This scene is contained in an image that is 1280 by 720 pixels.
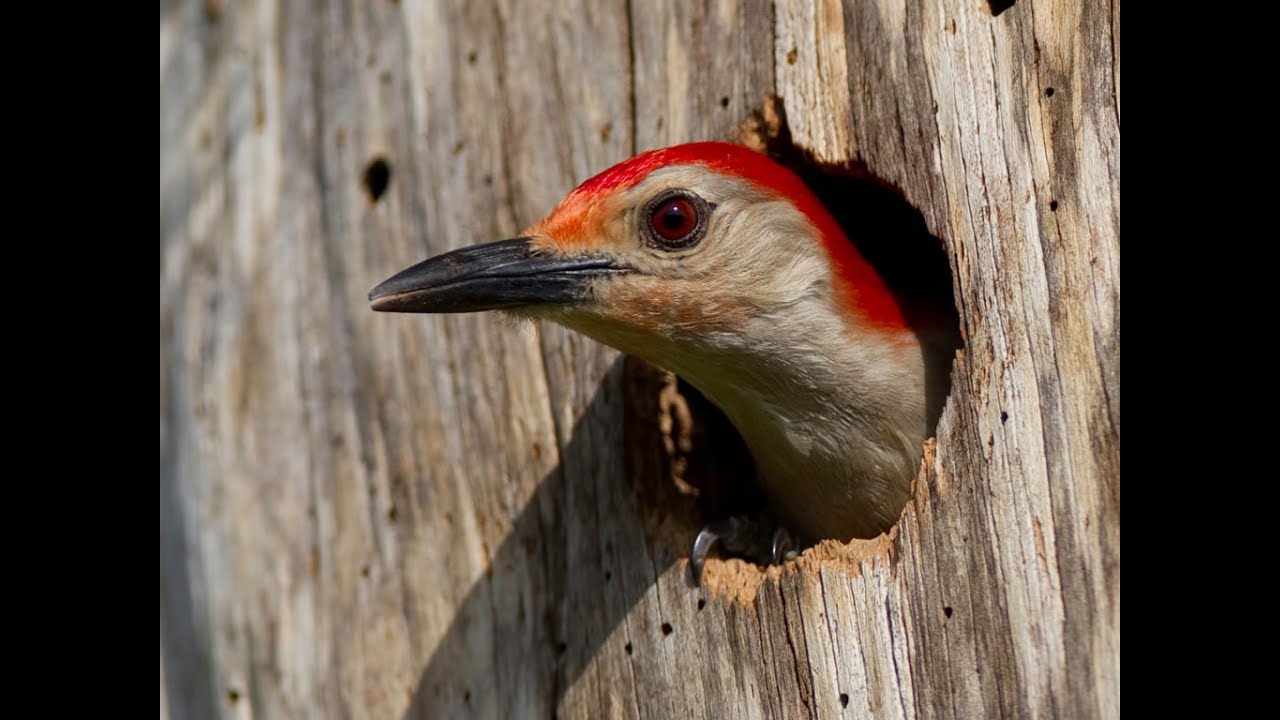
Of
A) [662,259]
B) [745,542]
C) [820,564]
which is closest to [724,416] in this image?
[745,542]

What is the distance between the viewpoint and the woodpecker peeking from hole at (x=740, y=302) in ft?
10.1

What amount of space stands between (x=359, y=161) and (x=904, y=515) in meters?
1.88

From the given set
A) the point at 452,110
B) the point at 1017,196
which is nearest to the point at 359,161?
the point at 452,110

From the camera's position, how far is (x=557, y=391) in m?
3.47

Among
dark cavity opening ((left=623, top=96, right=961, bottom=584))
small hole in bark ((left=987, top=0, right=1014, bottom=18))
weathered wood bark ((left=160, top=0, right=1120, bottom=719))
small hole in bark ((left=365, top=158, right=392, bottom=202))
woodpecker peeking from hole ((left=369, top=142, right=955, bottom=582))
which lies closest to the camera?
weathered wood bark ((left=160, top=0, right=1120, bottom=719))

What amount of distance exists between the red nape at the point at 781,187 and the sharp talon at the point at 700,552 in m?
0.66

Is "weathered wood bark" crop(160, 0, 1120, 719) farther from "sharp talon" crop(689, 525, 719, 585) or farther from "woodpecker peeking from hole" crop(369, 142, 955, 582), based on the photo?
"woodpecker peeking from hole" crop(369, 142, 955, 582)

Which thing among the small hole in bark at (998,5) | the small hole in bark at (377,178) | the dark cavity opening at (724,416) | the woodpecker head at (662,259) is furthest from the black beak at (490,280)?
the small hole in bark at (998,5)

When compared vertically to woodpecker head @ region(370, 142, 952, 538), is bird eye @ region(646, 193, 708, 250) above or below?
above

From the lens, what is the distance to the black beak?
2.97 meters

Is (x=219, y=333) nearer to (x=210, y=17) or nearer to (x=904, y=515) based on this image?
(x=210, y=17)

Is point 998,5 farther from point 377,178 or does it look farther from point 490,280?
point 377,178

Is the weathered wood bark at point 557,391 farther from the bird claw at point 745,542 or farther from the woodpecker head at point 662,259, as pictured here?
the woodpecker head at point 662,259

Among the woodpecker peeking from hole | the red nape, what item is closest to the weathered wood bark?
the red nape
